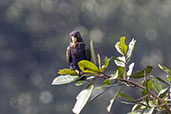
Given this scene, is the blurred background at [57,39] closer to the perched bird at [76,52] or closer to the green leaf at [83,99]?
the perched bird at [76,52]

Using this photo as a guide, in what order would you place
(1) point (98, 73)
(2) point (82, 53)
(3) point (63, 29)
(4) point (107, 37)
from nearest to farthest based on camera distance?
(1) point (98, 73) < (2) point (82, 53) < (4) point (107, 37) < (3) point (63, 29)

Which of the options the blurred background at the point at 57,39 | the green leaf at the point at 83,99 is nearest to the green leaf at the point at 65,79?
the green leaf at the point at 83,99

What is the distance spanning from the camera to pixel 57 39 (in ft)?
16.4

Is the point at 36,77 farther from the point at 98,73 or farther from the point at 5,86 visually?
the point at 98,73

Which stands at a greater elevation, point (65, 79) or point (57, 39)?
point (65, 79)

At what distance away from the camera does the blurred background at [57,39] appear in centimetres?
488

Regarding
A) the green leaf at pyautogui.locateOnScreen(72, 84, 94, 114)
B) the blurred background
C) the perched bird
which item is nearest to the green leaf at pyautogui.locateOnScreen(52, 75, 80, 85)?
the green leaf at pyautogui.locateOnScreen(72, 84, 94, 114)

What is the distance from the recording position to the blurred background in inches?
192

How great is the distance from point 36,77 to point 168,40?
2.02m

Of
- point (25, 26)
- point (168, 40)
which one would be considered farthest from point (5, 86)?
point (168, 40)

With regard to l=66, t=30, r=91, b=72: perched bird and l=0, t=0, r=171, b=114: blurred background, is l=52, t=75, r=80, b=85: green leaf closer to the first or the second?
l=66, t=30, r=91, b=72: perched bird

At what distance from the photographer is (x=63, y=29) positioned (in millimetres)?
5141

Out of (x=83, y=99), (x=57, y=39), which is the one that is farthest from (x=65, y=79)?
(x=57, y=39)

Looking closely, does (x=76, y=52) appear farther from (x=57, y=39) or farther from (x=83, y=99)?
(x=57, y=39)
